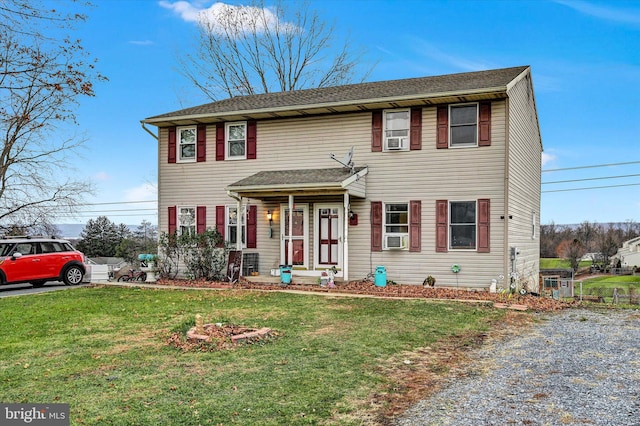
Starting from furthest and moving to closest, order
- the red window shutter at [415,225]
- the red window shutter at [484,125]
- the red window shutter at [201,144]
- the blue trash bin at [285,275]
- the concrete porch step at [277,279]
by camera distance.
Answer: the red window shutter at [201,144], the concrete porch step at [277,279], the blue trash bin at [285,275], the red window shutter at [415,225], the red window shutter at [484,125]

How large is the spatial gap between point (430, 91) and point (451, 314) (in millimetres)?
6492

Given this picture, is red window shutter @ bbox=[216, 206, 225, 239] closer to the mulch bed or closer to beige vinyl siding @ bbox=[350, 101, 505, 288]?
the mulch bed

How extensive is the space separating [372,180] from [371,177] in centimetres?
9

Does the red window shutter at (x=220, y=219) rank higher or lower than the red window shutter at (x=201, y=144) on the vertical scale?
lower

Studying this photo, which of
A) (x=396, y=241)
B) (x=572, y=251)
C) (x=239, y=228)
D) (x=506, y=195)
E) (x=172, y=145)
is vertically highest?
(x=172, y=145)

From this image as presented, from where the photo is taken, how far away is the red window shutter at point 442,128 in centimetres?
1312

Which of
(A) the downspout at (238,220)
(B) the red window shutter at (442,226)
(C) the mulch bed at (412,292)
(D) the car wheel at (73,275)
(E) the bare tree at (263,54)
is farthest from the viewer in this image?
(E) the bare tree at (263,54)

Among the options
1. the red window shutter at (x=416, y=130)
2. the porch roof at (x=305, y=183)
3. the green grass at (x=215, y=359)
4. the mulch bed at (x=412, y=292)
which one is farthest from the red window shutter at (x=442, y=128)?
the green grass at (x=215, y=359)

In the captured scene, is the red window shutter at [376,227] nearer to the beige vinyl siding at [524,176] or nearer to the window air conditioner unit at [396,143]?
the window air conditioner unit at [396,143]

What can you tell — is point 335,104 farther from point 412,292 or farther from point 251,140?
point 412,292

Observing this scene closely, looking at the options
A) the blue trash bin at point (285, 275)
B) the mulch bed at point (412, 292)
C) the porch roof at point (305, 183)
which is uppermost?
the porch roof at point (305, 183)

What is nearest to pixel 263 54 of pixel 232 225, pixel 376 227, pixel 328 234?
pixel 232 225

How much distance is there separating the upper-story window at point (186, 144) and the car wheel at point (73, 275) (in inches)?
187

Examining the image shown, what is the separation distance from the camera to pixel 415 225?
13.4 metres
